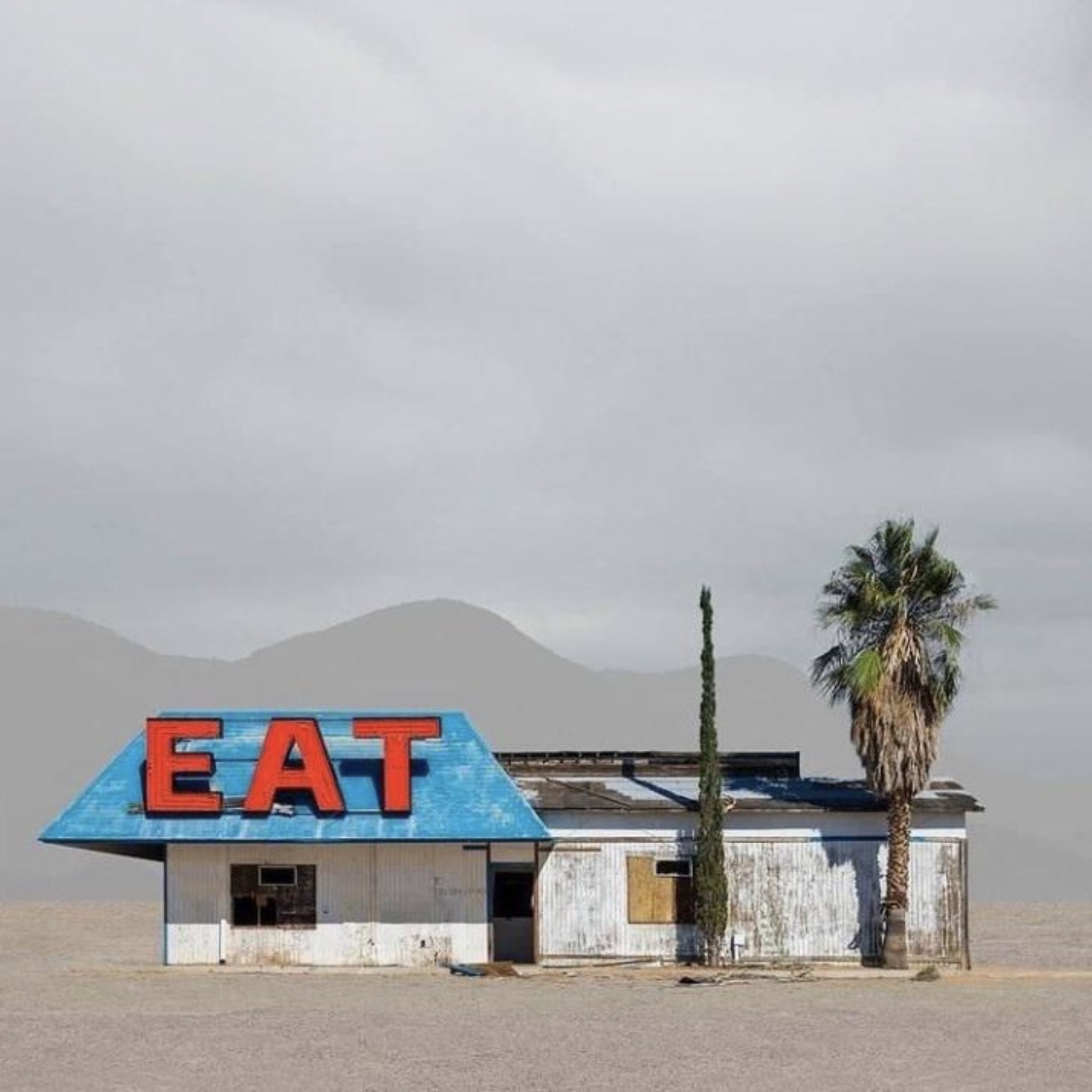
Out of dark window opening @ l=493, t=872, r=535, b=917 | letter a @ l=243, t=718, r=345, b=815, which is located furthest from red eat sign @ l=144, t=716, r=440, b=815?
dark window opening @ l=493, t=872, r=535, b=917

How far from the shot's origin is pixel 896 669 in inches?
1923

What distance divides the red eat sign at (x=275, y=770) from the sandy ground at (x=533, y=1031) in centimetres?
426

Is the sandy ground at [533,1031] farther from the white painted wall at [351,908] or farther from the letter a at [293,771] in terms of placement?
the letter a at [293,771]

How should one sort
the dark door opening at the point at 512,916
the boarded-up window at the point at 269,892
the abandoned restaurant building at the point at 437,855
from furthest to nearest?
the dark door opening at the point at 512,916
the boarded-up window at the point at 269,892
the abandoned restaurant building at the point at 437,855

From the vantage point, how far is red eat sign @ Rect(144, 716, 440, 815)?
48.6 m

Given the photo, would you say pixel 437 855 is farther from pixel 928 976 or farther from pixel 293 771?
pixel 928 976

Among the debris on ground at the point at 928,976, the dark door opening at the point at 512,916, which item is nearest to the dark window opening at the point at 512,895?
the dark door opening at the point at 512,916

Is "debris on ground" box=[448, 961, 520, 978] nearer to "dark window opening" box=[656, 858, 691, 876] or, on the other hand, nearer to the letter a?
"dark window opening" box=[656, 858, 691, 876]

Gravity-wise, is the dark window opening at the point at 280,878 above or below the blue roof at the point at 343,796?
below

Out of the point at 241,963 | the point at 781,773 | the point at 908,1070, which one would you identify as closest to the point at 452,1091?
the point at 908,1070

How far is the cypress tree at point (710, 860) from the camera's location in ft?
159

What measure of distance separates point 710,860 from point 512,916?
6349 millimetres

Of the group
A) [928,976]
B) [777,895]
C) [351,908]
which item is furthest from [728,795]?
[351,908]

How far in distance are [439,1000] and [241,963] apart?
11.2 meters
